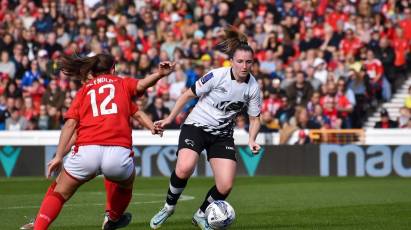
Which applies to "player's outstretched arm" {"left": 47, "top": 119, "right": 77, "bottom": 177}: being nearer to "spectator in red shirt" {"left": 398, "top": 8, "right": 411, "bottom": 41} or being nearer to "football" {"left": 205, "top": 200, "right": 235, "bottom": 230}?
"football" {"left": 205, "top": 200, "right": 235, "bottom": 230}

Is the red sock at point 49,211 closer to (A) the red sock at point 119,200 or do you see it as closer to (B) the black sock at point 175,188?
(A) the red sock at point 119,200

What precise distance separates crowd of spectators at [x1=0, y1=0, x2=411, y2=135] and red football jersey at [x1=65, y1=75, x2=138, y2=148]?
49.6 ft

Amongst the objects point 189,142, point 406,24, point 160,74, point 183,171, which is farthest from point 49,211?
point 406,24

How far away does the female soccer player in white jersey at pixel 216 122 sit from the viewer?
12273 millimetres

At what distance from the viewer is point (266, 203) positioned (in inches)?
657

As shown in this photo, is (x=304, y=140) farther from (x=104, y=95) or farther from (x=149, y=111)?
(x=104, y=95)

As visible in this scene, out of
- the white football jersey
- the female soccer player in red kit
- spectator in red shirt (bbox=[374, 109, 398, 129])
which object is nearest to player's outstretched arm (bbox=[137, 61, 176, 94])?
the female soccer player in red kit

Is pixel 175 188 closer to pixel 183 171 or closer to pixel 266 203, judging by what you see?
pixel 183 171

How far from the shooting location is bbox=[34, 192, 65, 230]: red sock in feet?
33.0

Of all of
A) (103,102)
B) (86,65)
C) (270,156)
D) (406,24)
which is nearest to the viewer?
(103,102)

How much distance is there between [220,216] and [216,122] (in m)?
1.43

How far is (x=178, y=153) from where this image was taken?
12438 mm

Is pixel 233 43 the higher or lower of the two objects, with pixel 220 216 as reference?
higher

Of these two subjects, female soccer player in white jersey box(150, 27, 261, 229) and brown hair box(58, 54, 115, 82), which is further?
female soccer player in white jersey box(150, 27, 261, 229)
